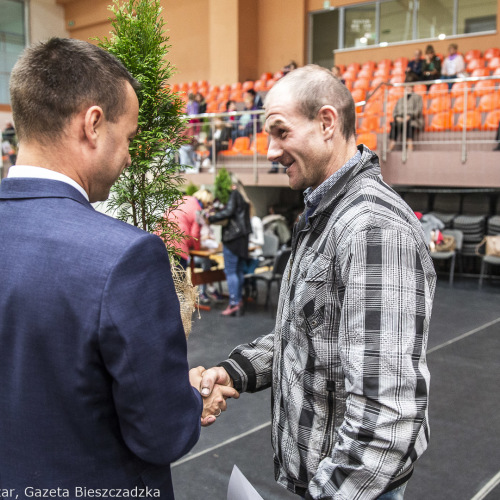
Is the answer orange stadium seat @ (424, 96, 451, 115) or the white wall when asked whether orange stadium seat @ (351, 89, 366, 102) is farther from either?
the white wall

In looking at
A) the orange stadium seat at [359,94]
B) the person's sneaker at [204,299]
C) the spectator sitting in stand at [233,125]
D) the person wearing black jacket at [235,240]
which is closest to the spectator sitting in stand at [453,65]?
the orange stadium seat at [359,94]

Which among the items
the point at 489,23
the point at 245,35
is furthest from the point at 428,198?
Answer: the point at 245,35

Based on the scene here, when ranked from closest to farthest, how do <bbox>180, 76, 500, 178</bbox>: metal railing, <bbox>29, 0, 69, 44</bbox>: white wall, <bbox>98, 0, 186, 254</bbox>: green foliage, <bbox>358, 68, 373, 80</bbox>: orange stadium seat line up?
1. <bbox>98, 0, 186, 254</bbox>: green foliage
2. <bbox>180, 76, 500, 178</bbox>: metal railing
3. <bbox>358, 68, 373, 80</bbox>: orange stadium seat
4. <bbox>29, 0, 69, 44</bbox>: white wall

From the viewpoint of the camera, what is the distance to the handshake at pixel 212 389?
1619 mm

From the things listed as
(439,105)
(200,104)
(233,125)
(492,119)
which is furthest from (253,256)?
(200,104)

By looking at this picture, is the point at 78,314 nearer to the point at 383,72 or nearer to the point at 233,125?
the point at 233,125

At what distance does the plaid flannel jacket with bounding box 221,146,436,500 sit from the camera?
119 cm

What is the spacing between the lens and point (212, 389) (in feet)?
5.40

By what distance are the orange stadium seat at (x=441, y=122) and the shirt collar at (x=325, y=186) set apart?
8.63m

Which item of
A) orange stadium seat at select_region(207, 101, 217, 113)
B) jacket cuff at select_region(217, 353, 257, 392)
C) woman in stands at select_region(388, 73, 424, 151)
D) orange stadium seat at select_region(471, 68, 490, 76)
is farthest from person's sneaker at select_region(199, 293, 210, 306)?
orange stadium seat at select_region(207, 101, 217, 113)

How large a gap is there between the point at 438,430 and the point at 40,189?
3.55 m

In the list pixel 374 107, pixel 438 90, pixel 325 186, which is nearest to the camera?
pixel 325 186

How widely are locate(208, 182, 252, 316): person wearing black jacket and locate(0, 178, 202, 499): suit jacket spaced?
19.1ft

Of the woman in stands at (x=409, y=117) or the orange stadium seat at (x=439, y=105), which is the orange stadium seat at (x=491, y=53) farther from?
the woman in stands at (x=409, y=117)
